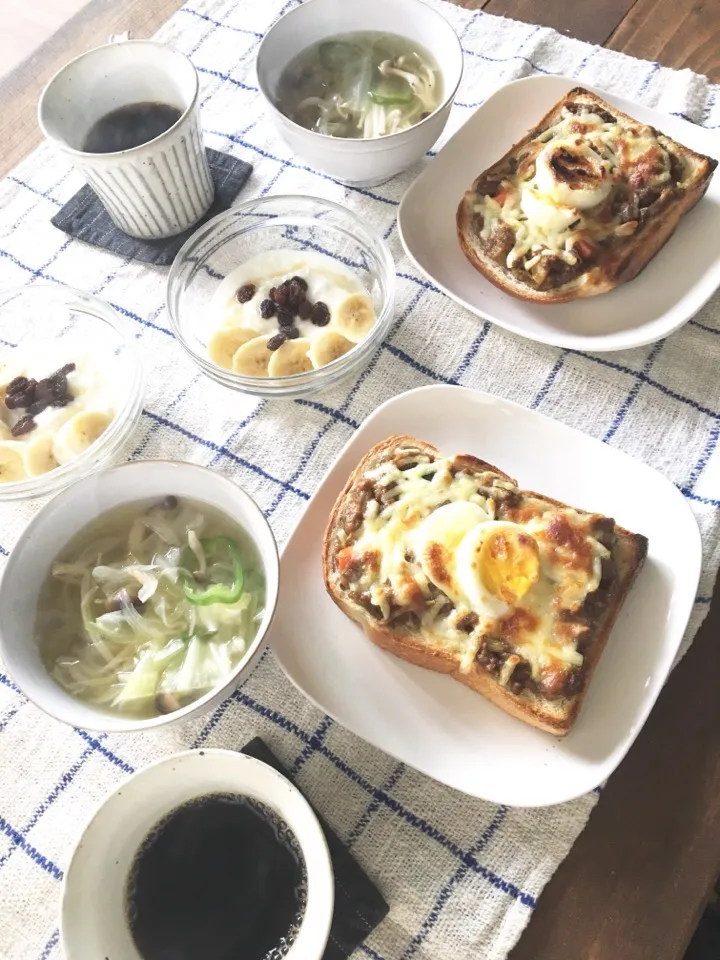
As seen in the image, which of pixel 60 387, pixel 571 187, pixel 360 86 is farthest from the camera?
pixel 360 86

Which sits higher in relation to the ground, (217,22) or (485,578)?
(217,22)

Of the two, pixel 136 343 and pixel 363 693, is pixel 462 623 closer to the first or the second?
pixel 363 693

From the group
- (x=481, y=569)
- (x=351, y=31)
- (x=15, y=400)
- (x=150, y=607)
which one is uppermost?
(x=351, y=31)

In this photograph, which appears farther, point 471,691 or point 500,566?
point 471,691

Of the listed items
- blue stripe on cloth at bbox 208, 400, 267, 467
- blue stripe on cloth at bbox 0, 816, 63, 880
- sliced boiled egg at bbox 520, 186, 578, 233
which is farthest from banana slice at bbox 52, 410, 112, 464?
sliced boiled egg at bbox 520, 186, 578, 233

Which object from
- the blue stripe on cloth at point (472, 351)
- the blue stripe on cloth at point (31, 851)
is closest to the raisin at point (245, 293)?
the blue stripe on cloth at point (472, 351)

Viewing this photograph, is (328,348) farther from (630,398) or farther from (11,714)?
(11,714)

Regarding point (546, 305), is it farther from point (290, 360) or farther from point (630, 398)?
point (290, 360)

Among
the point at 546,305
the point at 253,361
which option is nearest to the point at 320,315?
the point at 253,361

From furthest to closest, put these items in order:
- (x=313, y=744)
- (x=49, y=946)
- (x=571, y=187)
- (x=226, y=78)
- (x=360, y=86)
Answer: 1. (x=226, y=78)
2. (x=360, y=86)
3. (x=571, y=187)
4. (x=313, y=744)
5. (x=49, y=946)
